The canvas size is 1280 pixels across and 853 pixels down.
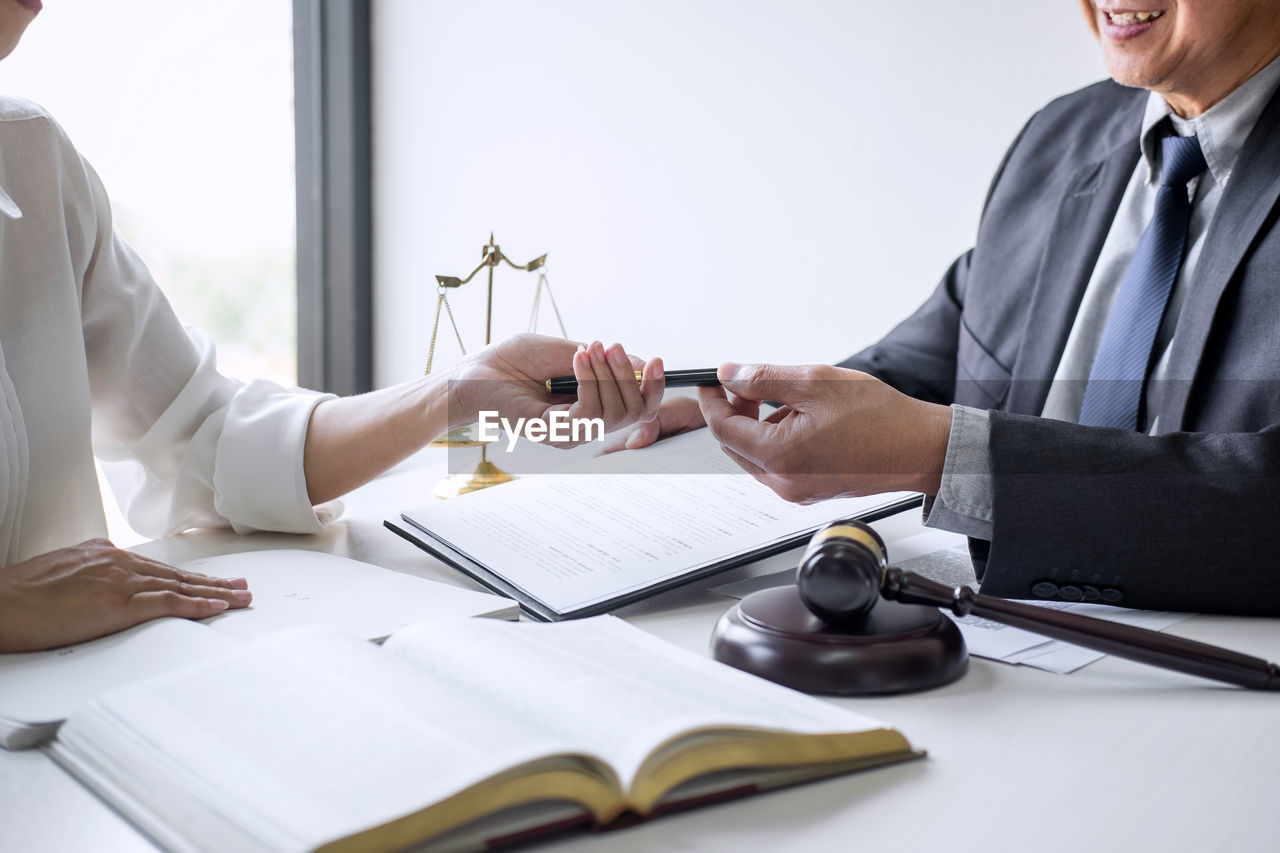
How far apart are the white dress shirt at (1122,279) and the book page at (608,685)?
0.39 meters

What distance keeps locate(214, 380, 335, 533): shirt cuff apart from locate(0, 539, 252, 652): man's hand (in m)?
0.30

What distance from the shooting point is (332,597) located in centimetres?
87

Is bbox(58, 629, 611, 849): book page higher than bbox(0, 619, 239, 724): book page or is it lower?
higher

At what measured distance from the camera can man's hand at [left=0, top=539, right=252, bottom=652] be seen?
74 centimetres

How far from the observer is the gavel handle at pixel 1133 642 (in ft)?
2.30

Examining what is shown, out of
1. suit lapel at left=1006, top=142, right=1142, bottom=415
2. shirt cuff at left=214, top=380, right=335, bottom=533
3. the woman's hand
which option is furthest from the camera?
suit lapel at left=1006, top=142, right=1142, bottom=415

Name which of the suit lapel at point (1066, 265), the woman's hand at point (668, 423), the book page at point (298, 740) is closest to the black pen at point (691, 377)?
the woman's hand at point (668, 423)

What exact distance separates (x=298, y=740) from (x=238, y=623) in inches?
12.1

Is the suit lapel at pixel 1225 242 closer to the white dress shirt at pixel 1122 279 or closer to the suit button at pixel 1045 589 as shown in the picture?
the white dress shirt at pixel 1122 279

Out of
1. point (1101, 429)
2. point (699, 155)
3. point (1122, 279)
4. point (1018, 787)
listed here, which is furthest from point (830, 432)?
point (699, 155)

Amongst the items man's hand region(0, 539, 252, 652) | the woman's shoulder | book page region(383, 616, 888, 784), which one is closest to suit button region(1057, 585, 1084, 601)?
book page region(383, 616, 888, 784)

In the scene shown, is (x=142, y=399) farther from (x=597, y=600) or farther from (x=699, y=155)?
(x=699, y=155)

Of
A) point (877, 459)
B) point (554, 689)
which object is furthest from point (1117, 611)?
point (554, 689)

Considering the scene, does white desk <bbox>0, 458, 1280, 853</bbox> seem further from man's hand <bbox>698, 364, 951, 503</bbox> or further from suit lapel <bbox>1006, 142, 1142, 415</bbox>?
suit lapel <bbox>1006, 142, 1142, 415</bbox>
